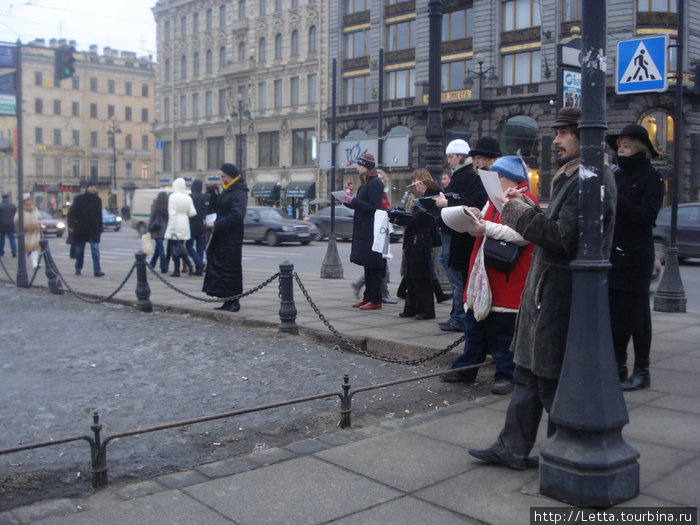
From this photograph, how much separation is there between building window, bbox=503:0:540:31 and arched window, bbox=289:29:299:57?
59.1ft

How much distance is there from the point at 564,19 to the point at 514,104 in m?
5.43

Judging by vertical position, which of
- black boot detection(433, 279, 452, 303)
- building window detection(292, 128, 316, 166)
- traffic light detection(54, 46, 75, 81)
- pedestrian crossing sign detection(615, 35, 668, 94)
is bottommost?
black boot detection(433, 279, 452, 303)

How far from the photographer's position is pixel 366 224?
906 cm

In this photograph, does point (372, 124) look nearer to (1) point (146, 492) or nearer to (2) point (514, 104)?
(2) point (514, 104)

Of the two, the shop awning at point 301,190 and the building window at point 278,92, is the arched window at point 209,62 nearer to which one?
the building window at point 278,92

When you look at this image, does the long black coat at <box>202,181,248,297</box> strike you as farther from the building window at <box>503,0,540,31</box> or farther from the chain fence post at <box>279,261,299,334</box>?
the building window at <box>503,0,540,31</box>

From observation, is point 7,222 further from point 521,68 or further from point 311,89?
point 311,89

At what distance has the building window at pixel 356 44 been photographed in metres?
52.4

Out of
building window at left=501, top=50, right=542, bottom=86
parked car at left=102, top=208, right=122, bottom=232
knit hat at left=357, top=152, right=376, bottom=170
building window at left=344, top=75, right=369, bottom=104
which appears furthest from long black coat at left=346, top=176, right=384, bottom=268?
building window at left=344, top=75, right=369, bottom=104

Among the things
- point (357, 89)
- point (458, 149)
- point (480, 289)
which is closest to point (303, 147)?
point (357, 89)

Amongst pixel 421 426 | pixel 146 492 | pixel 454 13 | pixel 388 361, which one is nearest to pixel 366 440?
pixel 421 426

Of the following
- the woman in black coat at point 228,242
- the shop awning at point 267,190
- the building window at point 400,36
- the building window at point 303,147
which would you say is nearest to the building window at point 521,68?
the building window at point 400,36

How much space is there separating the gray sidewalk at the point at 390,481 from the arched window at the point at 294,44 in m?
54.6

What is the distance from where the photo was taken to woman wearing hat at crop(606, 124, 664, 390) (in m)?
5.37
